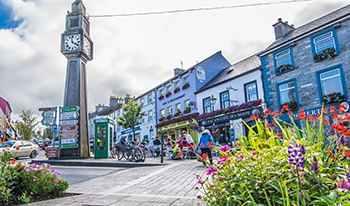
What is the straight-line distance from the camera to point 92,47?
19.0 m

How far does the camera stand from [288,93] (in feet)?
54.3

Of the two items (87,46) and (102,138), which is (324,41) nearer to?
(102,138)

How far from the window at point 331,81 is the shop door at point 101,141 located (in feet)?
46.8

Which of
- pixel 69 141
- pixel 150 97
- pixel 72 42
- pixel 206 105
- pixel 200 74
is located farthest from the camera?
pixel 150 97

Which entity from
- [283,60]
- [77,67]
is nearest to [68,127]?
[77,67]

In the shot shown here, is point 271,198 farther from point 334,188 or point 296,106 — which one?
point 296,106

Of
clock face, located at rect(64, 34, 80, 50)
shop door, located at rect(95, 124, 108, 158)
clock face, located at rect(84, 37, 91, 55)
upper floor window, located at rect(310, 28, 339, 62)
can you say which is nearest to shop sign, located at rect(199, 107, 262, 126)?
upper floor window, located at rect(310, 28, 339, 62)

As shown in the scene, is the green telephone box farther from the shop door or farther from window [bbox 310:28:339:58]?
window [bbox 310:28:339:58]

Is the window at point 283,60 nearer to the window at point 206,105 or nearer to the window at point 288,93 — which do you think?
the window at point 288,93

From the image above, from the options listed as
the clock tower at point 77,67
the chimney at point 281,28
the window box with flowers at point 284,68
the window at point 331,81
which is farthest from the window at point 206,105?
the clock tower at point 77,67

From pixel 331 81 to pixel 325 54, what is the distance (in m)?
1.70

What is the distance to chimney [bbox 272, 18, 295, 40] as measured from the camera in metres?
19.1

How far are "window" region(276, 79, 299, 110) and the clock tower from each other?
544 inches

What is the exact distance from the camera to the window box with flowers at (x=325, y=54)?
1423 centimetres
